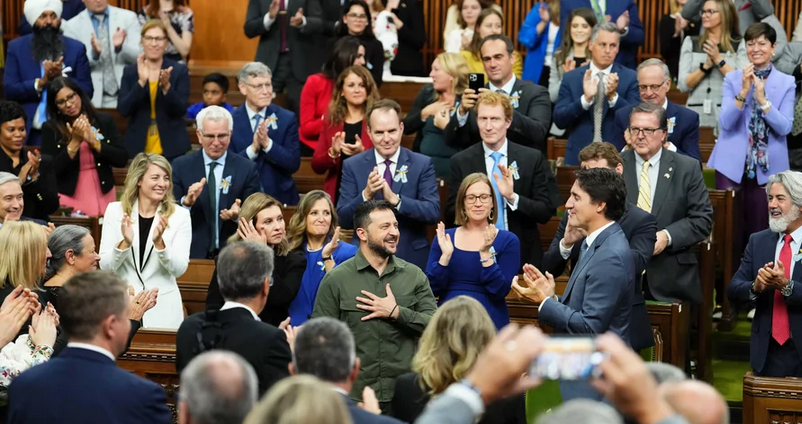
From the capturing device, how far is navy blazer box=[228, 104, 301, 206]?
7172 millimetres

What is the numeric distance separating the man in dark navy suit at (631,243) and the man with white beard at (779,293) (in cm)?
56

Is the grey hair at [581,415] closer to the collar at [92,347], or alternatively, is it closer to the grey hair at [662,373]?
the grey hair at [662,373]

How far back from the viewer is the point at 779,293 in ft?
17.7

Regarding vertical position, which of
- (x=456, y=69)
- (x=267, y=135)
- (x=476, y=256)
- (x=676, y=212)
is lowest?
(x=476, y=256)

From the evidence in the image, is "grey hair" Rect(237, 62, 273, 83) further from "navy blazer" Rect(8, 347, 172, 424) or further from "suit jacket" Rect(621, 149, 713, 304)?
"navy blazer" Rect(8, 347, 172, 424)

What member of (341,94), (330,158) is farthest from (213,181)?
(341,94)

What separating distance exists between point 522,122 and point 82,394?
161 inches

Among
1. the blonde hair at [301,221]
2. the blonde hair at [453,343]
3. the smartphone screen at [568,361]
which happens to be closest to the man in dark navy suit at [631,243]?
the blonde hair at [301,221]

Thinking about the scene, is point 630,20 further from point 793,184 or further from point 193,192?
point 193,192

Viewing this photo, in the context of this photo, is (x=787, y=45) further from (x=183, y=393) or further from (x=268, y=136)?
(x=183, y=393)

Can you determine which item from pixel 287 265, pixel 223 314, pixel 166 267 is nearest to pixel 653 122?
pixel 287 265

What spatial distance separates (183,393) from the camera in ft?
8.93

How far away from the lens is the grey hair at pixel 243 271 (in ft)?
12.3

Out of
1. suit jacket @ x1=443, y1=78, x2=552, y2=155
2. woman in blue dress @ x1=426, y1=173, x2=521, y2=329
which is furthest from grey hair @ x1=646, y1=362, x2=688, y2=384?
suit jacket @ x1=443, y1=78, x2=552, y2=155
